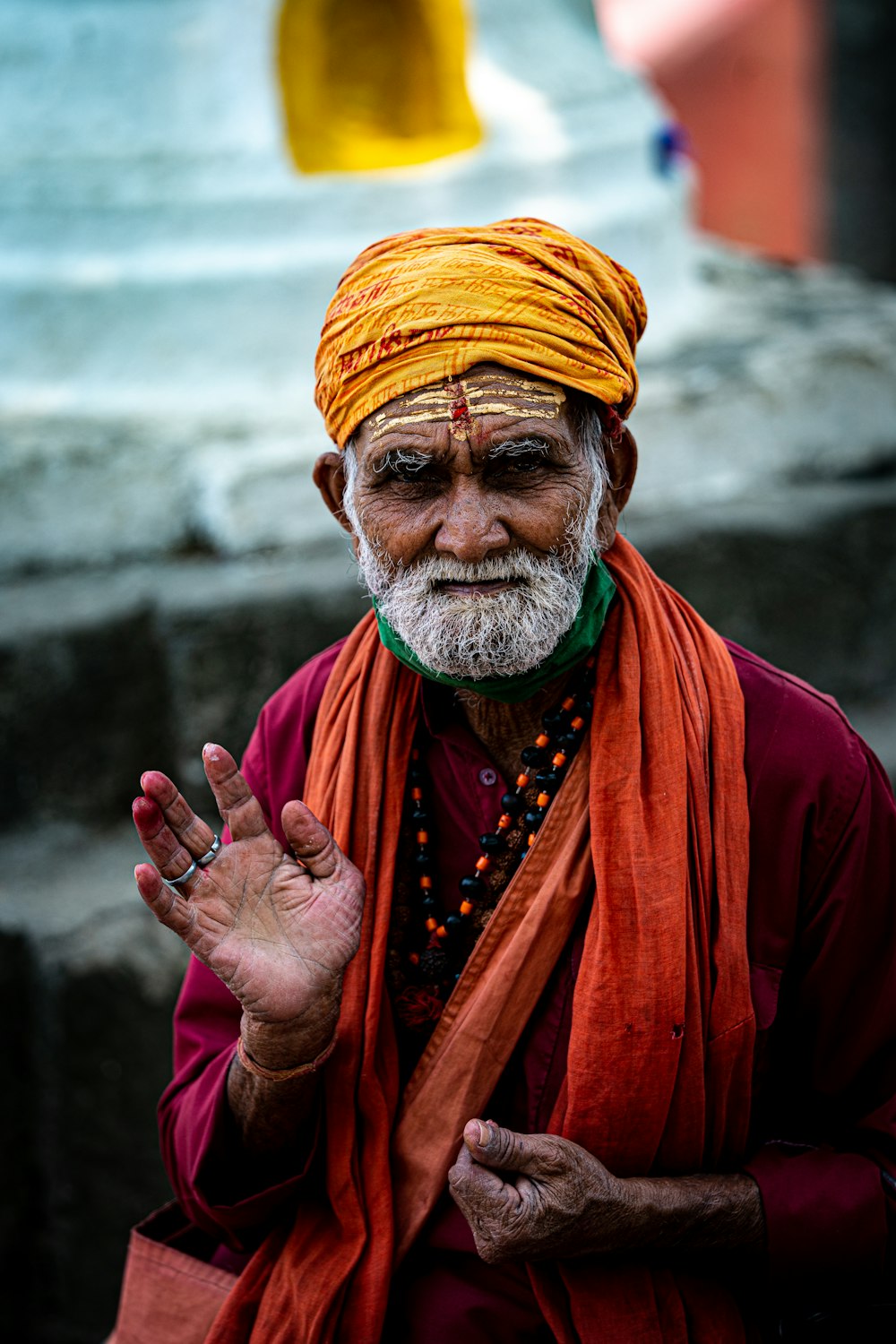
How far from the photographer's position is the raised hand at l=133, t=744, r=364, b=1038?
1.91 meters

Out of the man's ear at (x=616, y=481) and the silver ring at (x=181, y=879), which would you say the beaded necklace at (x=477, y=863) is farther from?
the silver ring at (x=181, y=879)

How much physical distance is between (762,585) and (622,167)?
2.20m

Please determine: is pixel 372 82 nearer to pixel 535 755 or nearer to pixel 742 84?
pixel 535 755

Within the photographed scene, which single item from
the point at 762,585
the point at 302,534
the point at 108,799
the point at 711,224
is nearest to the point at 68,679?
the point at 108,799

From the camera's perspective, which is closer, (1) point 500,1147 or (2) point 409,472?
(1) point 500,1147

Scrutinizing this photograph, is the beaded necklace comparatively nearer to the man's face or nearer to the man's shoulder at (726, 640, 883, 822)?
the man's face

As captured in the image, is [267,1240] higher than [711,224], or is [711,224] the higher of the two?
[711,224]

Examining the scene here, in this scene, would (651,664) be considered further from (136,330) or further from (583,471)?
(136,330)

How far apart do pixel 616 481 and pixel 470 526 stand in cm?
35

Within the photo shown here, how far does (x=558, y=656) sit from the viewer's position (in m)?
2.09

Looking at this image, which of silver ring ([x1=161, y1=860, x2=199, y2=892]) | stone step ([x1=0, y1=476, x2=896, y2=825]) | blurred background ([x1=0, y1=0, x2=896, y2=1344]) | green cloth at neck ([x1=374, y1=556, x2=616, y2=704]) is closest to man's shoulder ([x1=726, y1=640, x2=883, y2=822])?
green cloth at neck ([x1=374, y1=556, x2=616, y2=704])

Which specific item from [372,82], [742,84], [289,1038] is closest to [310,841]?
[289,1038]

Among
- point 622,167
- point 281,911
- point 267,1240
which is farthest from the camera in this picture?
point 622,167

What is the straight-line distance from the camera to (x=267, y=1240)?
2.11 m
